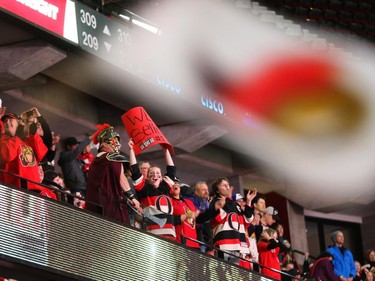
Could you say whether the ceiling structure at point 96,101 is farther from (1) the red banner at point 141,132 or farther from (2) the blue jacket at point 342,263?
(2) the blue jacket at point 342,263

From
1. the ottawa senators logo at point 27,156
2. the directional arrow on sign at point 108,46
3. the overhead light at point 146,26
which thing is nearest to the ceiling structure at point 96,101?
the directional arrow on sign at point 108,46

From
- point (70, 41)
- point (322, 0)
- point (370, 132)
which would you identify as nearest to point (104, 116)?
point (70, 41)

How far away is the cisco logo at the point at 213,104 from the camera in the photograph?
16.4m

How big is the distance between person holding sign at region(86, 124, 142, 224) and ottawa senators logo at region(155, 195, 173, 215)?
0.54 meters

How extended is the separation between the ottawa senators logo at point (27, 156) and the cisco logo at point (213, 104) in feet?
21.1

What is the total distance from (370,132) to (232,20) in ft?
→ 9.76

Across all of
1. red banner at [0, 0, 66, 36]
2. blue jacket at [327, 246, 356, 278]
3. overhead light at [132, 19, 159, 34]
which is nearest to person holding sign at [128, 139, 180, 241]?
red banner at [0, 0, 66, 36]

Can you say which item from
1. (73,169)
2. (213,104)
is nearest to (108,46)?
(73,169)

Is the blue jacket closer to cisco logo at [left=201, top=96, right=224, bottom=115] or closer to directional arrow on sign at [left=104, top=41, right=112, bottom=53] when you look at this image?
cisco logo at [left=201, top=96, right=224, bottom=115]

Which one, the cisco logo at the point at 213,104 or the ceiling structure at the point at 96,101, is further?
the cisco logo at the point at 213,104

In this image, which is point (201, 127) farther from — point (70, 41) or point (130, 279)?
point (130, 279)

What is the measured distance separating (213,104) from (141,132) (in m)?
5.50

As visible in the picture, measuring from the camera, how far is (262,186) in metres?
19.4

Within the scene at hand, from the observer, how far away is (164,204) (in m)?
10.9
